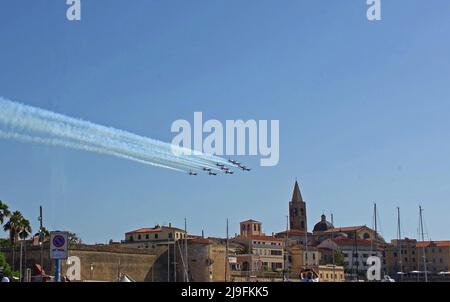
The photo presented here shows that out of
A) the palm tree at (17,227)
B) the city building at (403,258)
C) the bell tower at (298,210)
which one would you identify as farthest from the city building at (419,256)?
the palm tree at (17,227)

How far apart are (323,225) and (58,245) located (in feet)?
540

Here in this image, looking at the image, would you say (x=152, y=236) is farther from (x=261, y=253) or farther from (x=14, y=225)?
(x=14, y=225)

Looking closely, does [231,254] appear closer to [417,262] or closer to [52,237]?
[417,262]

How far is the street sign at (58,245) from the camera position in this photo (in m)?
14.1

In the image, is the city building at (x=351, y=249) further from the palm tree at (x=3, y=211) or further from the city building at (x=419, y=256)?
the palm tree at (x=3, y=211)

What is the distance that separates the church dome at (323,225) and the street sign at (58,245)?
163m

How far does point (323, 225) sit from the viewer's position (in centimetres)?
17525

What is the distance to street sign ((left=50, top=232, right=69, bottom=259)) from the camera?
1408cm

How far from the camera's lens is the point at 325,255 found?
136 metres

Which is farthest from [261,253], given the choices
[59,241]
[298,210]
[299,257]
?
[59,241]

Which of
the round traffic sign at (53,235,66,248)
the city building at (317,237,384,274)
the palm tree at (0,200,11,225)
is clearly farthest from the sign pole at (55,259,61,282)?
the city building at (317,237,384,274)
